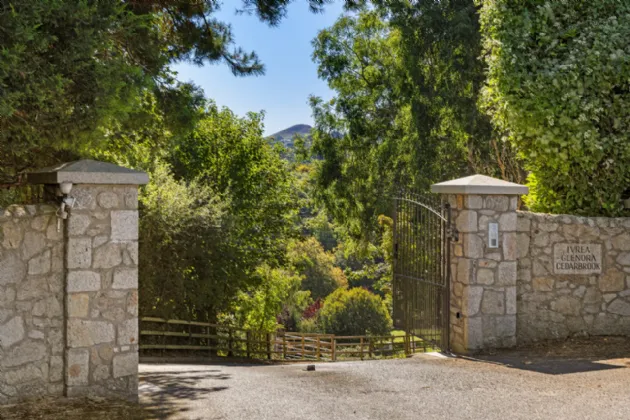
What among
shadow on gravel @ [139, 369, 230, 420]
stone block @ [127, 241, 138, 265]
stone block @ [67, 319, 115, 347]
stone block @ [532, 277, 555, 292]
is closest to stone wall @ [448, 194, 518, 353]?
stone block @ [532, 277, 555, 292]

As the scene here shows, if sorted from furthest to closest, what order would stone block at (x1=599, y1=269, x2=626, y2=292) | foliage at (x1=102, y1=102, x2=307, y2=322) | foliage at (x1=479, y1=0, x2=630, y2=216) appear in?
foliage at (x1=102, y1=102, x2=307, y2=322) < foliage at (x1=479, y1=0, x2=630, y2=216) < stone block at (x1=599, y1=269, x2=626, y2=292)

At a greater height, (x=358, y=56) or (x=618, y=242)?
(x=358, y=56)

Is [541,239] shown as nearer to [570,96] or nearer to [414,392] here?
[570,96]

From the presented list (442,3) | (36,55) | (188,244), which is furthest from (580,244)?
(442,3)

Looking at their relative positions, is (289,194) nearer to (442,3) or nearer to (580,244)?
(442,3)

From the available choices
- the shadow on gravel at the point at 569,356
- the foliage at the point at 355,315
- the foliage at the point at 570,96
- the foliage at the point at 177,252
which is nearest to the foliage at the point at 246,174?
the foliage at the point at 177,252

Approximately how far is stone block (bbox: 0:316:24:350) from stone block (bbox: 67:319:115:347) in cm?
41

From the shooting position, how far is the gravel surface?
235 inches

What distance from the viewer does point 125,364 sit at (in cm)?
653

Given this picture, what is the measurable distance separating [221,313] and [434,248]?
359 inches

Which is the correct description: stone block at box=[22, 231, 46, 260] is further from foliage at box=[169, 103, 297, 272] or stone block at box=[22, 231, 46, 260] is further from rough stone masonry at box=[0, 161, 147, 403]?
foliage at box=[169, 103, 297, 272]

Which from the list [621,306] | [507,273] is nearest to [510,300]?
[507,273]

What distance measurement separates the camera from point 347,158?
67.9ft

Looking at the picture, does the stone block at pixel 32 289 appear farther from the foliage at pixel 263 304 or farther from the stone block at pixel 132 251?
the foliage at pixel 263 304
